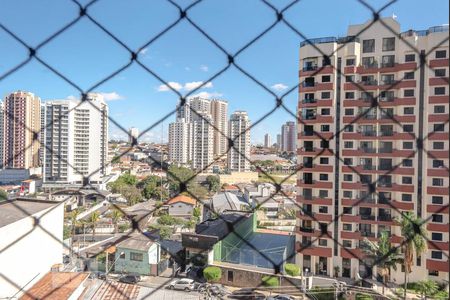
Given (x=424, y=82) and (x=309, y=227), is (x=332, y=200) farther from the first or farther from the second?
(x=424, y=82)

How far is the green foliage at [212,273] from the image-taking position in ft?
17.8

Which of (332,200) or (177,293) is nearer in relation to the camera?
(177,293)

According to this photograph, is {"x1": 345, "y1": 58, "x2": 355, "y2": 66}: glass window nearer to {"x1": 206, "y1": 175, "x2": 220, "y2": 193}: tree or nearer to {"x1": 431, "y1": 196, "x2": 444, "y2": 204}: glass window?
{"x1": 431, "y1": 196, "x2": 444, "y2": 204}: glass window

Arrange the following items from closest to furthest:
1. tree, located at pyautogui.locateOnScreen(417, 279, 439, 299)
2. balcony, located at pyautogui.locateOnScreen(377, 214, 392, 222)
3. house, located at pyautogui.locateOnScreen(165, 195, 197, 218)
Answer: tree, located at pyautogui.locateOnScreen(417, 279, 439, 299) < balcony, located at pyautogui.locateOnScreen(377, 214, 392, 222) < house, located at pyautogui.locateOnScreen(165, 195, 197, 218)

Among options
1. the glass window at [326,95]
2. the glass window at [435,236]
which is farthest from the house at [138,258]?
the glass window at [435,236]

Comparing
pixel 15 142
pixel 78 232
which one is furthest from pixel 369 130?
pixel 78 232

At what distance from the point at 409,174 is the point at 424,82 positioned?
1362 millimetres

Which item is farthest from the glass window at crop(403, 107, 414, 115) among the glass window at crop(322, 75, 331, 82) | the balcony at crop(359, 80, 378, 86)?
the glass window at crop(322, 75, 331, 82)

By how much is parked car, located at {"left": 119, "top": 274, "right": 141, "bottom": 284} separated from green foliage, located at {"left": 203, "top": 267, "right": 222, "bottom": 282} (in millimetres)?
996

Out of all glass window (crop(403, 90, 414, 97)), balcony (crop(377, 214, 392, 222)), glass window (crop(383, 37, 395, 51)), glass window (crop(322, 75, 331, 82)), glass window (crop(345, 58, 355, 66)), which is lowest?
balcony (crop(377, 214, 392, 222))

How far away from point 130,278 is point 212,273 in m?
1.22

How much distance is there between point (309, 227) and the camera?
251 inches

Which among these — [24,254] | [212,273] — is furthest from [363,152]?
[24,254]

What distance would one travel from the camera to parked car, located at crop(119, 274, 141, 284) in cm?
523
